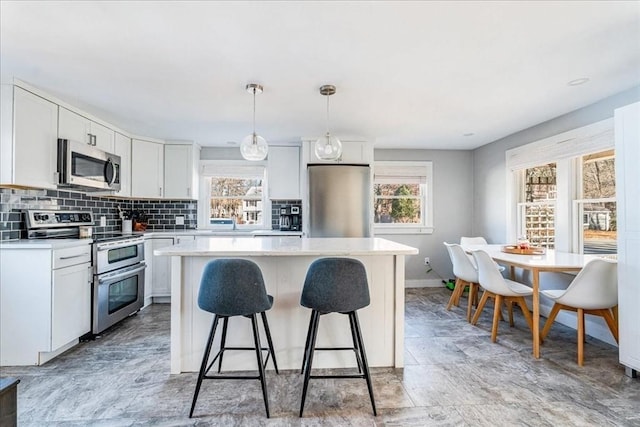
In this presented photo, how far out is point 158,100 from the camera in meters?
2.89

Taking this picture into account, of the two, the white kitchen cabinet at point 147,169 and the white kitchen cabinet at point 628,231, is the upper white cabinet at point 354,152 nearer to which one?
the white kitchen cabinet at point 147,169

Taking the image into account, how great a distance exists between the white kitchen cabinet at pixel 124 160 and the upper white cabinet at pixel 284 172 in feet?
5.74

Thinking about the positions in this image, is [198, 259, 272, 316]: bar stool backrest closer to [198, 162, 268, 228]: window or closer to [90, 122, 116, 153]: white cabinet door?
[90, 122, 116, 153]: white cabinet door

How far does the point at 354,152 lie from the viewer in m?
4.27

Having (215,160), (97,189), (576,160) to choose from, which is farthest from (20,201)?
(576,160)

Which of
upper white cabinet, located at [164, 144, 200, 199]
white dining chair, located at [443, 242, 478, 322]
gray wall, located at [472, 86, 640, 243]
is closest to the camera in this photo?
gray wall, located at [472, 86, 640, 243]

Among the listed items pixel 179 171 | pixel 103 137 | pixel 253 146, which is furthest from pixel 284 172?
pixel 103 137

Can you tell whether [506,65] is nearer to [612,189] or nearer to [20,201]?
[612,189]

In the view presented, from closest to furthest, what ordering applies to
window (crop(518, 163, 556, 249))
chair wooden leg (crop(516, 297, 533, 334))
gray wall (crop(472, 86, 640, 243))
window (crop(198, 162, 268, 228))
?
chair wooden leg (crop(516, 297, 533, 334))
gray wall (crop(472, 86, 640, 243))
window (crop(518, 163, 556, 249))
window (crop(198, 162, 268, 228))

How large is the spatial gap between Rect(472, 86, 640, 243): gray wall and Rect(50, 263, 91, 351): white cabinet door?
4740 mm

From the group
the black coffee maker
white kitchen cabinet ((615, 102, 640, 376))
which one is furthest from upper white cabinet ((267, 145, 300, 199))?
white kitchen cabinet ((615, 102, 640, 376))

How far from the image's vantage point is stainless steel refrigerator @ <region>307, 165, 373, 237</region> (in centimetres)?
396

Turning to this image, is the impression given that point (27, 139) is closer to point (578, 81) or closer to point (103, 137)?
point (103, 137)

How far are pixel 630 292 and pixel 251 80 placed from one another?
10.0 ft
